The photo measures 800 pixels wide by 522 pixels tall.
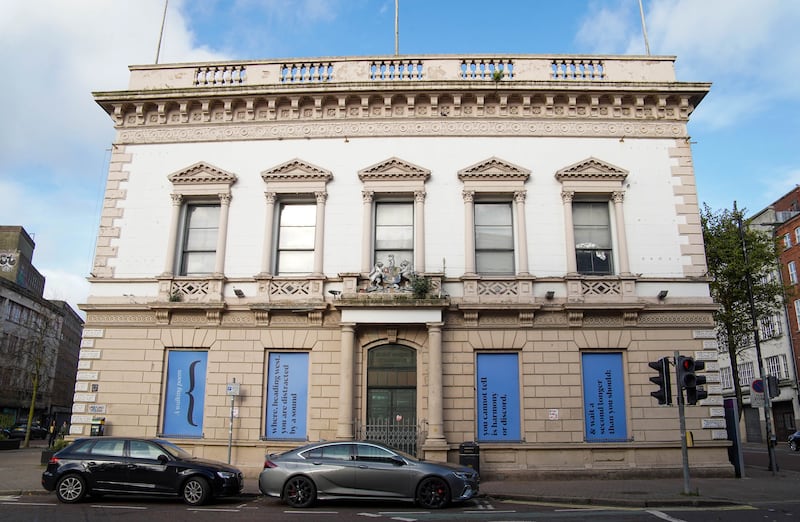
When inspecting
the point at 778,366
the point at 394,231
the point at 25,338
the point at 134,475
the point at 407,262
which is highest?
the point at 25,338

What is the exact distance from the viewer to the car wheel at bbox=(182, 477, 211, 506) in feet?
41.5

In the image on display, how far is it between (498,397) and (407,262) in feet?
16.0

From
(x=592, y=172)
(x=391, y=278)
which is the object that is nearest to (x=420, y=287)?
(x=391, y=278)

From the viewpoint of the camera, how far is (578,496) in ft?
43.7

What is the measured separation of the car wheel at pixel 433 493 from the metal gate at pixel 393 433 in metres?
4.61

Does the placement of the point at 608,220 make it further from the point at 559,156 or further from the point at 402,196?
the point at 402,196

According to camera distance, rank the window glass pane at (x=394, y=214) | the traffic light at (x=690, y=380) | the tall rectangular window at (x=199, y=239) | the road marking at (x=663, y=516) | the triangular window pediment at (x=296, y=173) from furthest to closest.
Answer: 1. the tall rectangular window at (x=199, y=239)
2. the window glass pane at (x=394, y=214)
3. the triangular window pediment at (x=296, y=173)
4. the traffic light at (x=690, y=380)
5. the road marking at (x=663, y=516)

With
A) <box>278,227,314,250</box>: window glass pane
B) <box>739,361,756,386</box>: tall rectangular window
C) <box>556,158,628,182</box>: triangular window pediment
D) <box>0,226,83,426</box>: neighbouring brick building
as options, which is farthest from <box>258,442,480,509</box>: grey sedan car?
<box>739,361,756,386</box>: tall rectangular window

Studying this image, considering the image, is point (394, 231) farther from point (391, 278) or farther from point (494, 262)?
point (494, 262)

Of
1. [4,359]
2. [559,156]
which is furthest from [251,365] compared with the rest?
[4,359]

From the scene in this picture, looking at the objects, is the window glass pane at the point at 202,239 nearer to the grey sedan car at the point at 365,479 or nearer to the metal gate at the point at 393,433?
the metal gate at the point at 393,433

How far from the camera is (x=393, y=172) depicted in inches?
761

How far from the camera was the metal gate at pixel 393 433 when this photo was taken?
17.0m

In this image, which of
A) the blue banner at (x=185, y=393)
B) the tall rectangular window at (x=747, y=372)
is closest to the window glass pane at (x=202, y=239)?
the blue banner at (x=185, y=393)
